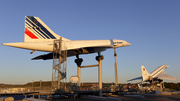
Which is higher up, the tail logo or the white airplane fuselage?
the tail logo

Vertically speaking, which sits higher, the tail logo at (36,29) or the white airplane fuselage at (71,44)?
the tail logo at (36,29)

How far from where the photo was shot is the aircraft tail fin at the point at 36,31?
28.5m

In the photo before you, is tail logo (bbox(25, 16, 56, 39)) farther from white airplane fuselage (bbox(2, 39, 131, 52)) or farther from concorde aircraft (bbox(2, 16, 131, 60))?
white airplane fuselage (bbox(2, 39, 131, 52))

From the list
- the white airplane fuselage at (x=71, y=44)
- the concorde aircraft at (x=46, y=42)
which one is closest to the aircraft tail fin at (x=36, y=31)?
the concorde aircraft at (x=46, y=42)

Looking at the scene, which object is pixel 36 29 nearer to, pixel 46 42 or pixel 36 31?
pixel 36 31

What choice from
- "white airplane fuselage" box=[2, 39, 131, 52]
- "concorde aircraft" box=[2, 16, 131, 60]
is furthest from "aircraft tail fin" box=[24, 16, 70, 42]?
"white airplane fuselage" box=[2, 39, 131, 52]

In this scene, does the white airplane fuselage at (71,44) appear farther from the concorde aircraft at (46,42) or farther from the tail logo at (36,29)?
the tail logo at (36,29)

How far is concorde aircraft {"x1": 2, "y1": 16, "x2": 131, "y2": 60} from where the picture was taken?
89.4 ft

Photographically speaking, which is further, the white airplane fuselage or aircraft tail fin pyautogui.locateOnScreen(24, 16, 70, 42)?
aircraft tail fin pyautogui.locateOnScreen(24, 16, 70, 42)

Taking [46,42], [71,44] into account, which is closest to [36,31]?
[46,42]

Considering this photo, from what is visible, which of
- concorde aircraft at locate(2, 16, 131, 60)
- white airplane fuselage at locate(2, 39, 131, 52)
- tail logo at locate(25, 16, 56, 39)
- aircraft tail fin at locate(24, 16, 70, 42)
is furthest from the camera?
tail logo at locate(25, 16, 56, 39)

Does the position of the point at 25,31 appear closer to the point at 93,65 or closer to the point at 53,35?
the point at 53,35

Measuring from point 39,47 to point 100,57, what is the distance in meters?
12.1

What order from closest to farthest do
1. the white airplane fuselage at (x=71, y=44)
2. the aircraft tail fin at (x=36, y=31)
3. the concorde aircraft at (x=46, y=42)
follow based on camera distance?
1. the white airplane fuselage at (x=71, y=44)
2. the concorde aircraft at (x=46, y=42)
3. the aircraft tail fin at (x=36, y=31)
